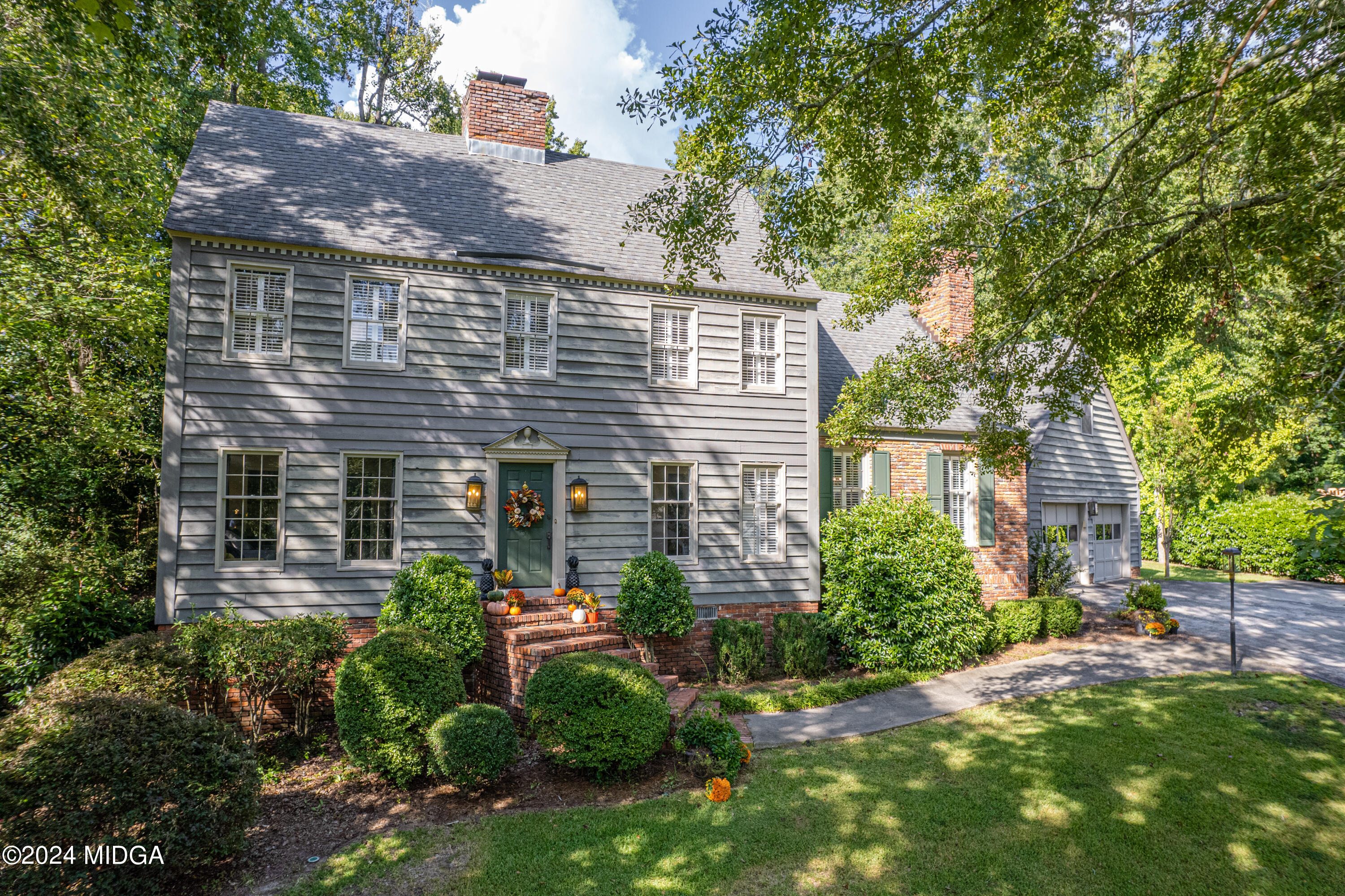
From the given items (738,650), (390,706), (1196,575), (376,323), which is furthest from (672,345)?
(1196,575)

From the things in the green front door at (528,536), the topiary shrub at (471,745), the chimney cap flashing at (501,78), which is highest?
the chimney cap flashing at (501,78)

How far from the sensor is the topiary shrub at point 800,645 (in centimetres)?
1022

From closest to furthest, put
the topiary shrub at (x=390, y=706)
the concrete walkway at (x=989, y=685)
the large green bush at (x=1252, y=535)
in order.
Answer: the topiary shrub at (x=390, y=706) < the concrete walkway at (x=989, y=685) < the large green bush at (x=1252, y=535)

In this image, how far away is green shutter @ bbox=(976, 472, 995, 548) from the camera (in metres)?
13.4

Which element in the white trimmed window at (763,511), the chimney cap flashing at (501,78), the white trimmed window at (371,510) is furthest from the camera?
the chimney cap flashing at (501,78)

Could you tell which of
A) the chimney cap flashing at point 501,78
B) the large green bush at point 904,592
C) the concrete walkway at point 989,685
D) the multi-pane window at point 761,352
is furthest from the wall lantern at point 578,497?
the chimney cap flashing at point 501,78

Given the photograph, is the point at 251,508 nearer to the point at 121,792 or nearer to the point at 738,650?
the point at 121,792

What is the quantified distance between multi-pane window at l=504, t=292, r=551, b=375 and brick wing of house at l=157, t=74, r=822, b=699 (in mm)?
44

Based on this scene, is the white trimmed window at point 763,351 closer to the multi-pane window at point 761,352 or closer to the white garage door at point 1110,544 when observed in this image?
the multi-pane window at point 761,352

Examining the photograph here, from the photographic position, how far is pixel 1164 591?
17.1m

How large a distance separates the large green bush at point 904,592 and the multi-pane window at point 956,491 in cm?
276

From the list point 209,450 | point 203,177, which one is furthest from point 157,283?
point 209,450

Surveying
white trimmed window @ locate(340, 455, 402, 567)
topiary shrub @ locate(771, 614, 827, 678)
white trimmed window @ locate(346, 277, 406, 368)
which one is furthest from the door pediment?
topiary shrub @ locate(771, 614, 827, 678)

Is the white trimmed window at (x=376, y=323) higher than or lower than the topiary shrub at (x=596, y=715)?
higher
